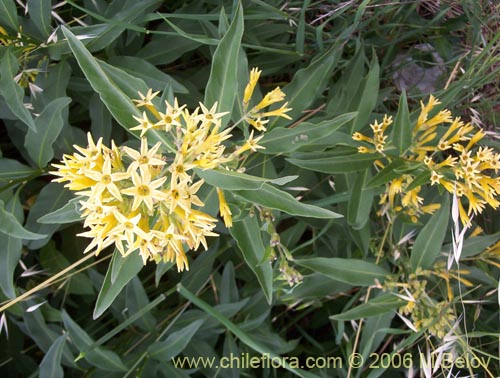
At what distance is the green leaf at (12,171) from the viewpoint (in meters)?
1.74

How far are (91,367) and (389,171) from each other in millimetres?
1368

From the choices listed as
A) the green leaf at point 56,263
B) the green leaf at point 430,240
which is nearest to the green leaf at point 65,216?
the green leaf at point 56,263

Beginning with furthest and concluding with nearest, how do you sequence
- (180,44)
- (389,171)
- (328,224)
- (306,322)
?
1. (306,322)
2. (180,44)
3. (328,224)
4. (389,171)

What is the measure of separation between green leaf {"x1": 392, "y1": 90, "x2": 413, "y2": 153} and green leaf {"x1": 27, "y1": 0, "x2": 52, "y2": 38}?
3.71 ft

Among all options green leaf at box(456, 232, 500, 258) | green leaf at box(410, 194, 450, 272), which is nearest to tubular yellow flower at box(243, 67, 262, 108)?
green leaf at box(410, 194, 450, 272)

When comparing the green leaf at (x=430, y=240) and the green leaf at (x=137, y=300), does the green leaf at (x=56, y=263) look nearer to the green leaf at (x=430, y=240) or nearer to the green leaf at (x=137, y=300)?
the green leaf at (x=137, y=300)

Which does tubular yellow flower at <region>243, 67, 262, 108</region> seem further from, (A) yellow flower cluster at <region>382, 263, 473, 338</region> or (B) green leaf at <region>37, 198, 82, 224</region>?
(A) yellow flower cluster at <region>382, 263, 473, 338</region>

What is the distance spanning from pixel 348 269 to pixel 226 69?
2.67 feet

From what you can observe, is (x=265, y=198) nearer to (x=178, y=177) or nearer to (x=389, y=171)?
(x=178, y=177)

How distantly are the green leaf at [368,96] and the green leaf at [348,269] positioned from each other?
44 cm

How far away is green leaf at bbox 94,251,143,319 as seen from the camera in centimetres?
127

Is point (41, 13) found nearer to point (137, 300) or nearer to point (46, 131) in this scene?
point (46, 131)

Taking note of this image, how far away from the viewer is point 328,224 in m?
1.88

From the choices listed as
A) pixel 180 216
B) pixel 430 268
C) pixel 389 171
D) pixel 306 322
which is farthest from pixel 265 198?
pixel 306 322
